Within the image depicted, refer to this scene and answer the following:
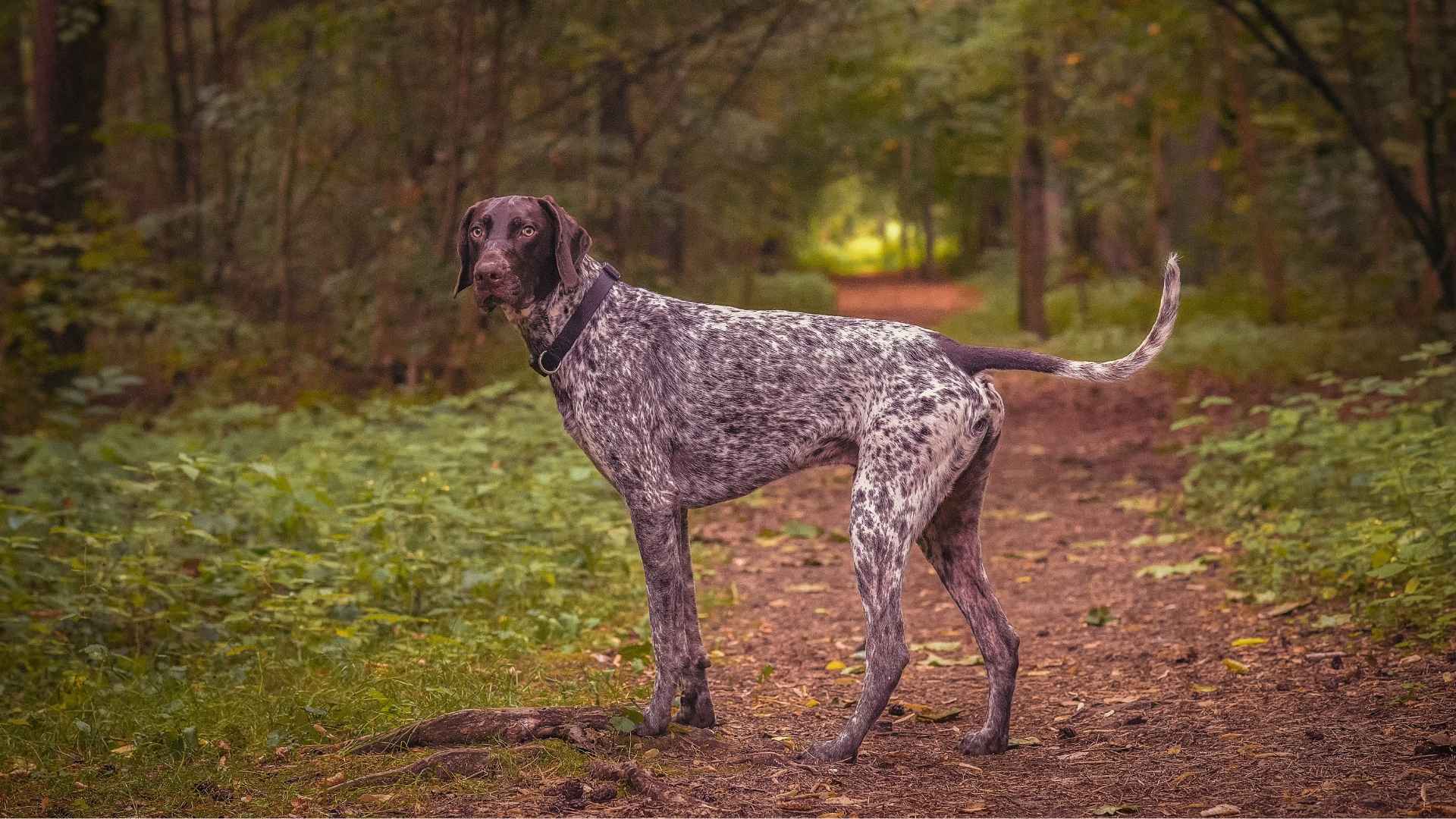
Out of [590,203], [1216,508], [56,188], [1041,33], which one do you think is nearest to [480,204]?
[1216,508]

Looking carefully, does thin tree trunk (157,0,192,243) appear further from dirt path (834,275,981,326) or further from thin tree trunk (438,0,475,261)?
dirt path (834,275,981,326)

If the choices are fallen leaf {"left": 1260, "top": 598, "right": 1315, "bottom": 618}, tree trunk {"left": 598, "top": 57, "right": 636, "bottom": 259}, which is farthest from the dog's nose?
tree trunk {"left": 598, "top": 57, "right": 636, "bottom": 259}

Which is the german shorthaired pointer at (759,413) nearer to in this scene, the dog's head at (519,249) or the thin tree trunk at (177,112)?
the dog's head at (519,249)

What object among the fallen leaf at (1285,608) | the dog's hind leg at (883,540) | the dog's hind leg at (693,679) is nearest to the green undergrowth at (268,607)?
the dog's hind leg at (693,679)

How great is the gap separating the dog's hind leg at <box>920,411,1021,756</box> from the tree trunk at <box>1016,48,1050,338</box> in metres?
17.2

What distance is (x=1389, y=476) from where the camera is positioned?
6.82 meters

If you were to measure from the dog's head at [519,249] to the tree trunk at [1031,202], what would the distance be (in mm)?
17841

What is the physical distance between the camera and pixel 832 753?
468cm

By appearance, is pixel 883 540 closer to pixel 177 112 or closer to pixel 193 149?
pixel 177 112

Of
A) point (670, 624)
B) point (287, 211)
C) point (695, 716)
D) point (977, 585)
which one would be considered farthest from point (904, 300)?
point (670, 624)

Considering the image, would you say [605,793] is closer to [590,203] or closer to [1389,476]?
[1389,476]

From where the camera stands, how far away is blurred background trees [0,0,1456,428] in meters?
12.4

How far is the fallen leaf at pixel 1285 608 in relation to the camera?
6586 millimetres

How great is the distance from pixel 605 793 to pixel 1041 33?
19.2m
